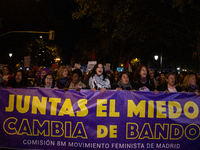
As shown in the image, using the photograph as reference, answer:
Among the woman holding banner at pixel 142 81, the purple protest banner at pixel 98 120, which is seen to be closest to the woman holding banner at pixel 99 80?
the purple protest banner at pixel 98 120

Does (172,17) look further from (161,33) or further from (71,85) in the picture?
(71,85)

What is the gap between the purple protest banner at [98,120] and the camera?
4.18 meters

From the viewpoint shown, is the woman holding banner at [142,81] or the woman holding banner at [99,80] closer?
the woman holding banner at [99,80]

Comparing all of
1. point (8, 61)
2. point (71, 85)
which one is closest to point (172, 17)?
point (71, 85)

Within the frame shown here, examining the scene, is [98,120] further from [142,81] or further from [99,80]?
[142,81]

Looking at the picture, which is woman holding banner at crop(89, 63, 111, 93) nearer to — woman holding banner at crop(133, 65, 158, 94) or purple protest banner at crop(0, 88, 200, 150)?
purple protest banner at crop(0, 88, 200, 150)

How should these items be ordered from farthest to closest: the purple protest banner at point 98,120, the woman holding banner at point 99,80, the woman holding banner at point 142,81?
the woman holding banner at point 142,81
the woman holding banner at point 99,80
the purple protest banner at point 98,120

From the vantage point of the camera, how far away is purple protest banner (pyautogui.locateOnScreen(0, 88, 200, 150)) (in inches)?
165

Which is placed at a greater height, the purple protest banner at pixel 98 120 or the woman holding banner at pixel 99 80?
the woman holding banner at pixel 99 80

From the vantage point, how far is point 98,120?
427 cm

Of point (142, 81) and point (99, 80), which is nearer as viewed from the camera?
point (99, 80)

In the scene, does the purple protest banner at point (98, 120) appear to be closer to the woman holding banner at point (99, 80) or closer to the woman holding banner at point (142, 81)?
the woman holding banner at point (99, 80)

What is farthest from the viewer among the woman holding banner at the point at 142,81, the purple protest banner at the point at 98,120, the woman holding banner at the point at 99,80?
the woman holding banner at the point at 142,81

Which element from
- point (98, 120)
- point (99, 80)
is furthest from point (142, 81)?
point (98, 120)
